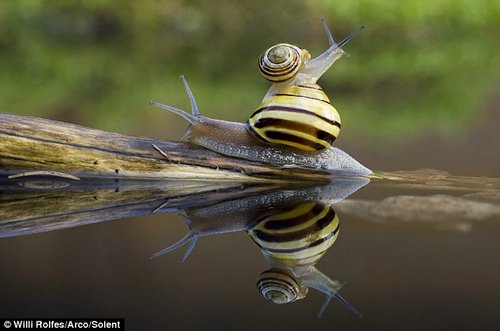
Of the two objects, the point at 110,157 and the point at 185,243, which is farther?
the point at 110,157

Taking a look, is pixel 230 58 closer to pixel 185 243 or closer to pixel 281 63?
pixel 281 63

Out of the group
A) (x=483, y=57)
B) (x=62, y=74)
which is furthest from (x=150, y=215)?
(x=483, y=57)

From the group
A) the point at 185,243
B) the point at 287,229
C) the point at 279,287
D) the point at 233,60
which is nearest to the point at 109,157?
the point at 185,243

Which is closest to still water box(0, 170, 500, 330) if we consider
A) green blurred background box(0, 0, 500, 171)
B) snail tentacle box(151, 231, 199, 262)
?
snail tentacle box(151, 231, 199, 262)

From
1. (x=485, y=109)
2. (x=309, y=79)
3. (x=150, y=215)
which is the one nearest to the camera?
(x=150, y=215)

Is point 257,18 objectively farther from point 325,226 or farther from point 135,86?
point 325,226

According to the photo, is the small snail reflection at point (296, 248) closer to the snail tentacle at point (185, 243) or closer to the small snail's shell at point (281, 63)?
the snail tentacle at point (185, 243)
